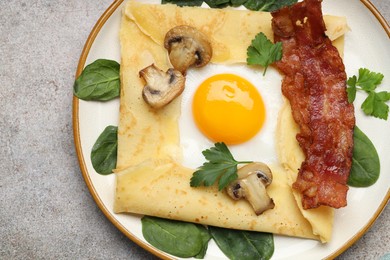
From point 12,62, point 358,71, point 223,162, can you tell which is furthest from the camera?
point 12,62

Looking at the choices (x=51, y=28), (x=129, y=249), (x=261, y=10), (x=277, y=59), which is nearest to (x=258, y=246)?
(x=129, y=249)

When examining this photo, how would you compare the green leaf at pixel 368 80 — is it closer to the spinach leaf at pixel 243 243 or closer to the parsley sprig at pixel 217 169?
the parsley sprig at pixel 217 169

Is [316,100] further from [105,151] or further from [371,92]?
[105,151]

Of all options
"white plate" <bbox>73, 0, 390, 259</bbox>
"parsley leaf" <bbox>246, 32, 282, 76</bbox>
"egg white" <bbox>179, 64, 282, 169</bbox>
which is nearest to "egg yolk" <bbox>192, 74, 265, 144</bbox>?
"egg white" <bbox>179, 64, 282, 169</bbox>

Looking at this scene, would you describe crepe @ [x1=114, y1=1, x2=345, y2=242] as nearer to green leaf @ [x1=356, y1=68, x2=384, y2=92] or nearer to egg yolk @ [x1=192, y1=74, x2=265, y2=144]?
egg yolk @ [x1=192, y1=74, x2=265, y2=144]

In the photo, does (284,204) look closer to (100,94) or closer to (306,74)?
(306,74)
